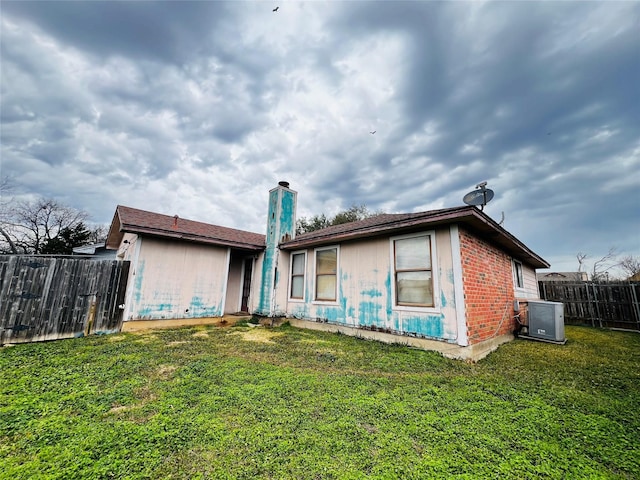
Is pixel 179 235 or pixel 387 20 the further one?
pixel 179 235

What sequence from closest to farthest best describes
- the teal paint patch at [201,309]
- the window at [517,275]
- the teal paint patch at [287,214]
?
the teal paint patch at [201,309]
the window at [517,275]
the teal paint patch at [287,214]

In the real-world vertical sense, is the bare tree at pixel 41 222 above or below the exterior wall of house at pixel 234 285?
above

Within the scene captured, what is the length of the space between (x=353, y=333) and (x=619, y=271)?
111 ft

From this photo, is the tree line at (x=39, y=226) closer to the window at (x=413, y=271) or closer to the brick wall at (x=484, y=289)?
the window at (x=413, y=271)

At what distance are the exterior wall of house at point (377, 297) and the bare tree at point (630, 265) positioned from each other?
33.1 meters

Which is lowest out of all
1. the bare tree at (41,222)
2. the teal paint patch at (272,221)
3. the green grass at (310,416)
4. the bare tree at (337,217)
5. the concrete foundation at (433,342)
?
the green grass at (310,416)

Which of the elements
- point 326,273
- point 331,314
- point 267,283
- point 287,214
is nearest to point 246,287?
point 267,283

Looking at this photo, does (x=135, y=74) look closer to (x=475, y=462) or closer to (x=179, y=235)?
(x=179, y=235)

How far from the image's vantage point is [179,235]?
281 inches

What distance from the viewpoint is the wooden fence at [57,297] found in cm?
504

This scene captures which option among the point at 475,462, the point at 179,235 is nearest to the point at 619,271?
the point at 475,462

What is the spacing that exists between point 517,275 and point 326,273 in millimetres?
6798

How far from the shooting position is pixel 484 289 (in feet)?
Result: 17.7

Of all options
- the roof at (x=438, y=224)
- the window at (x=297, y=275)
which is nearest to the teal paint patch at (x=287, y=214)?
the window at (x=297, y=275)
